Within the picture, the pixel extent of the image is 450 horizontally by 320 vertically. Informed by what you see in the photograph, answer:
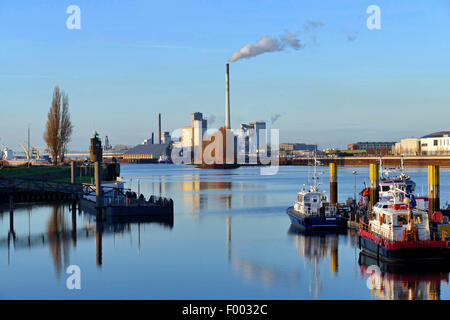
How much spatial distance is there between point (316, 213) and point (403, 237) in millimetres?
15911

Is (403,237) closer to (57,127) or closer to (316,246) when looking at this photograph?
(316,246)

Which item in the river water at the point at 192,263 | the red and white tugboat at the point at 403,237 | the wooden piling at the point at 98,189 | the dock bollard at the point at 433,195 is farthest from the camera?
the wooden piling at the point at 98,189

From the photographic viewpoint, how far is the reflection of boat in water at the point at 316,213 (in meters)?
48.8

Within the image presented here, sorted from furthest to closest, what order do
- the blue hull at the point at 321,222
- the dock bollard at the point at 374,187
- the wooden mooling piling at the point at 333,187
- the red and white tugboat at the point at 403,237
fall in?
the wooden mooling piling at the point at 333,187 → the dock bollard at the point at 374,187 → the blue hull at the point at 321,222 → the red and white tugboat at the point at 403,237

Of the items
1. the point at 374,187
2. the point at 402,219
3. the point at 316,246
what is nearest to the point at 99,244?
the point at 316,246

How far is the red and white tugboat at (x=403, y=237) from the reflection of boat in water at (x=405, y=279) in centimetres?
53

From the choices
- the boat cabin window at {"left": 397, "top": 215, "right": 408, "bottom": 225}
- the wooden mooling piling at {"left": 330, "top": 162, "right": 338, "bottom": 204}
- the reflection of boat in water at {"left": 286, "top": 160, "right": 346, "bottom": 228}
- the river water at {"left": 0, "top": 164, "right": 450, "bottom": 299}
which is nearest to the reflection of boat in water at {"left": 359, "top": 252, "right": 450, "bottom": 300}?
the river water at {"left": 0, "top": 164, "right": 450, "bottom": 299}

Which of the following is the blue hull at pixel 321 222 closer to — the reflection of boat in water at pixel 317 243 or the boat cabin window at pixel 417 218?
the reflection of boat in water at pixel 317 243

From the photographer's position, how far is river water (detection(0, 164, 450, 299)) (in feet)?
101

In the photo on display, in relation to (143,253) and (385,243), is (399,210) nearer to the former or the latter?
(385,243)

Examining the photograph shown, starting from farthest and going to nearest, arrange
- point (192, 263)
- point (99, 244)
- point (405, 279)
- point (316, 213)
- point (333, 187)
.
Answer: point (333, 187), point (316, 213), point (99, 244), point (192, 263), point (405, 279)

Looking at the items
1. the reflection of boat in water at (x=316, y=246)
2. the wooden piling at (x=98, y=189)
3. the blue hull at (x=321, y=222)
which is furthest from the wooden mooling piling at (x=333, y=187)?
the wooden piling at (x=98, y=189)

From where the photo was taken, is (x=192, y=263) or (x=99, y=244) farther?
(x=99, y=244)

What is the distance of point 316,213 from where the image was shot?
164 ft
